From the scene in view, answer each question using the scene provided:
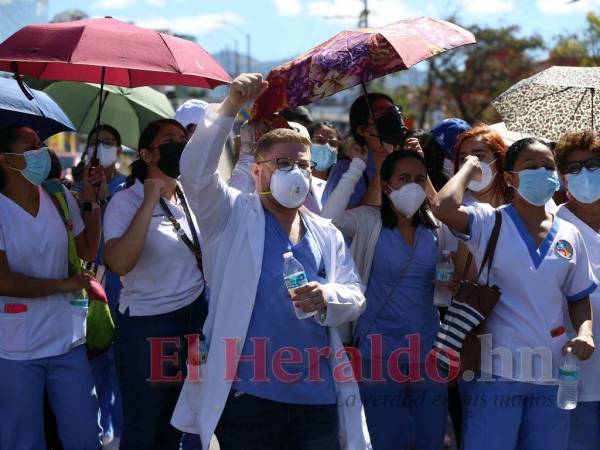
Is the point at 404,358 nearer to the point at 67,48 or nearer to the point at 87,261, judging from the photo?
the point at 87,261

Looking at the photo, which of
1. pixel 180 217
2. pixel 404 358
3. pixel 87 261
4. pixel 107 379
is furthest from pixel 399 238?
pixel 107 379

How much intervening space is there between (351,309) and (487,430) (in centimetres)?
95

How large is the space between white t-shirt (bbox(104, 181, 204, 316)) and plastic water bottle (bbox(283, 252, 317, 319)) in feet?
3.84

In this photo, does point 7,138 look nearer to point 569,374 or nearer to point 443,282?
point 443,282

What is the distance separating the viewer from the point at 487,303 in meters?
Result: 3.97

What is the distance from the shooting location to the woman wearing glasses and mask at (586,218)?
14.6ft

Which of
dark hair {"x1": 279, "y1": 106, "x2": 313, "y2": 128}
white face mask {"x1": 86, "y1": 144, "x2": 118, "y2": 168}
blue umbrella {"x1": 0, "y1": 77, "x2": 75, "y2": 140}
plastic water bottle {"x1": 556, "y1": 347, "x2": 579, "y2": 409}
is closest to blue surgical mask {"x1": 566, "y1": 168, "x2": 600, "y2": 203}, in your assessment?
plastic water bottle {"x1": 556, "y1": 347, "x2": 579, "y2": 409}

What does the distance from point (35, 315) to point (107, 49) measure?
1456 mm

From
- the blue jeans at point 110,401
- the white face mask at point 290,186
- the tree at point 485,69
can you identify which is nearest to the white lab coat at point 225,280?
the white face mask at point 290,186

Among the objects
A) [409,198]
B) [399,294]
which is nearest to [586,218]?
[409,198]

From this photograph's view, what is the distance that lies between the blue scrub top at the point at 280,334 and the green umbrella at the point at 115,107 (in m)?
3.76

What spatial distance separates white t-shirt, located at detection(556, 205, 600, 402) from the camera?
14.5ft

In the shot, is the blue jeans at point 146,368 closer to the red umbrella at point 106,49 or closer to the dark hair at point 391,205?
the dark hair at point 391,205

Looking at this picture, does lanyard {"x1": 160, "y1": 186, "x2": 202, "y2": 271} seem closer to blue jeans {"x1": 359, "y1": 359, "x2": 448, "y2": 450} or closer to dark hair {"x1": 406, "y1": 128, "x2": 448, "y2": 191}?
blue jeans {"x1": 359, "y1": 359, "x2": 448, "y2": 450}
